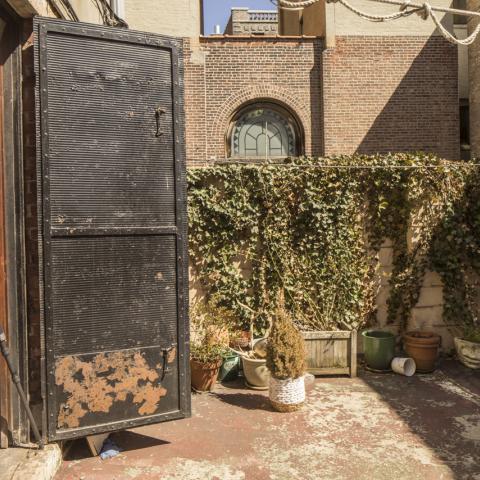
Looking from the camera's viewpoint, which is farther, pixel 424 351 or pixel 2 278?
pixel 424 351

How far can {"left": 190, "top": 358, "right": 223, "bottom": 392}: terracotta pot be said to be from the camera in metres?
5.82

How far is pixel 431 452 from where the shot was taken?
4.27m

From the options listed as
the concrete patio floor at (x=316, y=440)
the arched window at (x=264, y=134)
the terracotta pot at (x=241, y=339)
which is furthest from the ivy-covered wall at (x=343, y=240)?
the arched window at (x=264, y=134)

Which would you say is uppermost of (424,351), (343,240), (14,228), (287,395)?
(14,228)

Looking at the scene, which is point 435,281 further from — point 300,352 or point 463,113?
point 463,113

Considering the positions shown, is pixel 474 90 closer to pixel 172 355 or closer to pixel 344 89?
pixel 344 89

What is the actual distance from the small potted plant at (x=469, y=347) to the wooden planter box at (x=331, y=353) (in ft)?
5.07

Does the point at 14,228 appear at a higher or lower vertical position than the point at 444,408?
higher

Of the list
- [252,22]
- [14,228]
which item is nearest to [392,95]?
[14,228]

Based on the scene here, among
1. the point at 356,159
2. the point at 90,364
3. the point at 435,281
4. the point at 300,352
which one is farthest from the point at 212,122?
the point at 90,364

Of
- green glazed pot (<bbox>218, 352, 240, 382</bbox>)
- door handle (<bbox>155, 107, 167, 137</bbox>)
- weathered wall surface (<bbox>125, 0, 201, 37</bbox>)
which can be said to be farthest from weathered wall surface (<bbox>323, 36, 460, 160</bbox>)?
door handle (<bbox>155, 107, 167, 137</bbox>)

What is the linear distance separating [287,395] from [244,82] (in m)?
8.47

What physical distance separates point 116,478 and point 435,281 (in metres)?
5.10

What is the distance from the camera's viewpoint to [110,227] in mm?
4094
